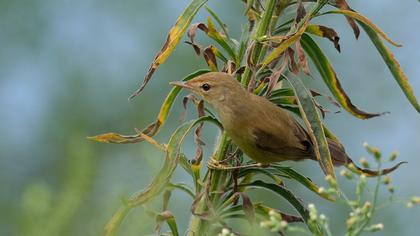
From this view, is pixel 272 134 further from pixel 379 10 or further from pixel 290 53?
pixel 379 10

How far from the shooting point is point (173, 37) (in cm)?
276

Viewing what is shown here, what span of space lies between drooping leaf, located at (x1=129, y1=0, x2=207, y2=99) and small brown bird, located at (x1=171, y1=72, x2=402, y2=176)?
18cm

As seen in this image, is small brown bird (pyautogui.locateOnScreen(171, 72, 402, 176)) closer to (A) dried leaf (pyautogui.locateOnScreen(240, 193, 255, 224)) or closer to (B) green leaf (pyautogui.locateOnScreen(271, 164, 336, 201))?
(B) green leaf (pyautogui.locateOnScreen(271, 164, 336, 201))

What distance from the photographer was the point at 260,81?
282cm

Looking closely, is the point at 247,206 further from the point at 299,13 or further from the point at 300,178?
the point at 299,13

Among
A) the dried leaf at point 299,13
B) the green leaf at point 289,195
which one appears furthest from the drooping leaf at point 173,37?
the green leaf at point 289,195

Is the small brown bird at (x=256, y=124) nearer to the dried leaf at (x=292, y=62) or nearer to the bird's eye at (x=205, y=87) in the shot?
the bird's eye at (x=205, y=87)

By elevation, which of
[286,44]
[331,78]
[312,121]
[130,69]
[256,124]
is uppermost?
[286,44]

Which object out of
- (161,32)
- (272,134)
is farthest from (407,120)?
(272,134)

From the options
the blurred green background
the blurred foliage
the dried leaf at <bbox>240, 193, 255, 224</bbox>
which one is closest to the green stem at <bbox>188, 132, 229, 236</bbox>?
the blurred foliage

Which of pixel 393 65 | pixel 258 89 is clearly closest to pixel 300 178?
pixel 258 89

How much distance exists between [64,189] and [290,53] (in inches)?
66.4

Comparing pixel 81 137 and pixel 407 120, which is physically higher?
pixel 81 137

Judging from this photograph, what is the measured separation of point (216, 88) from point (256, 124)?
0.22 m
